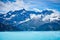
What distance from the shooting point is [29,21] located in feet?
6.74

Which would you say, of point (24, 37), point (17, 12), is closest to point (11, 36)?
point (24, 37)

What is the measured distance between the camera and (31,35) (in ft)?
6.64

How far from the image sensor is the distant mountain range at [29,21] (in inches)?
80.0

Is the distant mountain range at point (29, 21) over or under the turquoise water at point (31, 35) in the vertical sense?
over

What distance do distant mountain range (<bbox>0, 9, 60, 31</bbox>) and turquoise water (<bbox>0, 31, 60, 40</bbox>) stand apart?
0.06 m

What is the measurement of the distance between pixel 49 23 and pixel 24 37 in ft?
1.45

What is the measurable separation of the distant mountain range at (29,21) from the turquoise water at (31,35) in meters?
0.06

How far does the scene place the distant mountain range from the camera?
2033 millimetres

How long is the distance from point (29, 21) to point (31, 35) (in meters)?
0.22

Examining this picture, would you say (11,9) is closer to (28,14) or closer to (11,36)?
(28,14)

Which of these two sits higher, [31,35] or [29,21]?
[29,21]

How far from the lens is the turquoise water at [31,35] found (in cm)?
200

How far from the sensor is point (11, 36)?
2012mm

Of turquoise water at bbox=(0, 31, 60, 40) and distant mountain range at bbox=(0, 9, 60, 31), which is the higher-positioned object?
distant mountain range at bbox=(0, 9, 60, 31)
